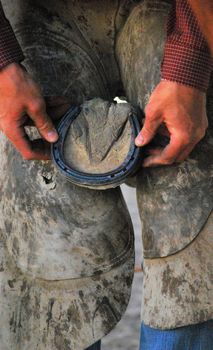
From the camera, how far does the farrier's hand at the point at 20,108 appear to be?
115cm

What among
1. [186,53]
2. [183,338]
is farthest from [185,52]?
[183,338]

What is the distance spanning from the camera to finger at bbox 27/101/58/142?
1.17 metres

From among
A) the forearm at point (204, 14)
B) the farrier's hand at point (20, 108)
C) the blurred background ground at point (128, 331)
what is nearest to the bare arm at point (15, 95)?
the farrier's hand at point (20, 108)

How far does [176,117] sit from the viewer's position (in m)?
1.10

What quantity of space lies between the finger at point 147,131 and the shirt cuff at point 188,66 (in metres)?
0.07

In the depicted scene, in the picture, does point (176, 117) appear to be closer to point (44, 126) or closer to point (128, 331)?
point (44, 126)

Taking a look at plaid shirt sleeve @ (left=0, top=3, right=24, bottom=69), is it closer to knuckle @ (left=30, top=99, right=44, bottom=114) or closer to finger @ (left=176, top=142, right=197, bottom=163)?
knuckle @ (left=30, top=99, right=44, bottom=114)

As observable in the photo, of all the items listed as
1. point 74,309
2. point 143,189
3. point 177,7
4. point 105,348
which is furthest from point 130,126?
point 105,348

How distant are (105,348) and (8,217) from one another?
605 mm

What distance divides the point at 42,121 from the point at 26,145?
5 cm

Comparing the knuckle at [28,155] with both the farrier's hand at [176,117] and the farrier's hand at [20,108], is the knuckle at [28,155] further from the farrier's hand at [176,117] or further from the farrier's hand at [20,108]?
the farrier's hand at [176,117]

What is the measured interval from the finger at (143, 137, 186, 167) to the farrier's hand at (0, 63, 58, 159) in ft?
0.53

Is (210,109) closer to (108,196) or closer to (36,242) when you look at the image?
(108,196)

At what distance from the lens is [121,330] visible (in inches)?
73.5
